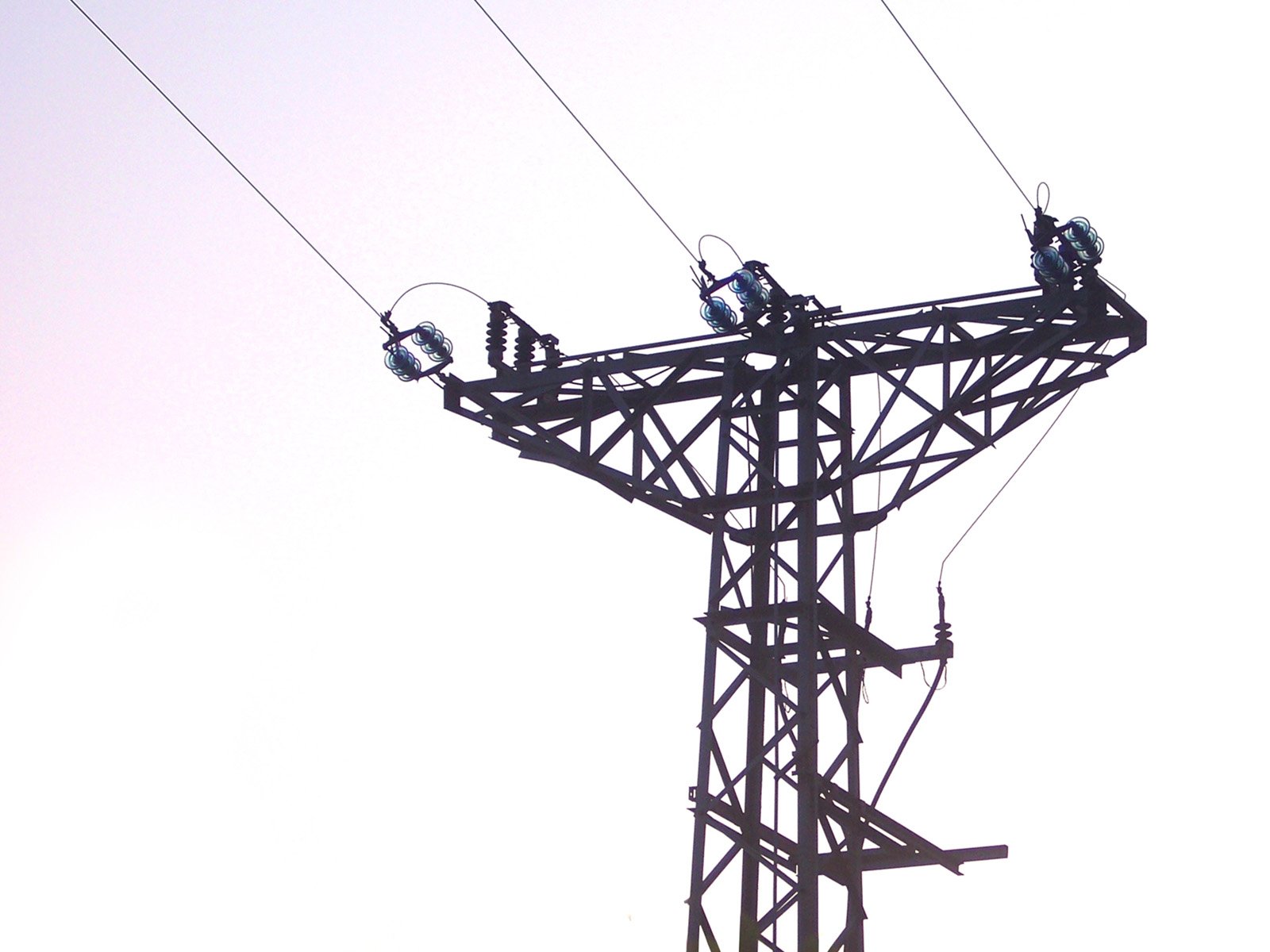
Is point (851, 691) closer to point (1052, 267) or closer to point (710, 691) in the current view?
point (710, 691)

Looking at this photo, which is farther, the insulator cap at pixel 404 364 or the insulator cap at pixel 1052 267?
the insulator cap at pixel 404 364

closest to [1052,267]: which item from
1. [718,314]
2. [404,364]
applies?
[718,314]

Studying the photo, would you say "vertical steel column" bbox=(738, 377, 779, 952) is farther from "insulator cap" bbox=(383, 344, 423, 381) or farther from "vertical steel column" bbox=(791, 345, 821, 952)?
"insulator cap" bbox=(383, 344, 423, 381)

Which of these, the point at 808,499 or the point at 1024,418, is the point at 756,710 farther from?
the point at 1024,418

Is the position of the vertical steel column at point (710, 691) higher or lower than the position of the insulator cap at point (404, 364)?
lower

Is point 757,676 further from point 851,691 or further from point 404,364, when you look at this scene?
point 404,364

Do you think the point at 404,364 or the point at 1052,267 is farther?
the point at 404,364

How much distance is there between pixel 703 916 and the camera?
851 inches

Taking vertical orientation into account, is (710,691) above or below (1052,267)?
below

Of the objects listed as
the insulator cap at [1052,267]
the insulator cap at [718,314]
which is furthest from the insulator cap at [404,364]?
the insulator cap at [1052,267]

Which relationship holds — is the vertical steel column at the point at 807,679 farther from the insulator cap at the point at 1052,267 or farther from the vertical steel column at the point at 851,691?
the insulator cap at the point at 1052,267

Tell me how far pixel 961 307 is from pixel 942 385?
777mm

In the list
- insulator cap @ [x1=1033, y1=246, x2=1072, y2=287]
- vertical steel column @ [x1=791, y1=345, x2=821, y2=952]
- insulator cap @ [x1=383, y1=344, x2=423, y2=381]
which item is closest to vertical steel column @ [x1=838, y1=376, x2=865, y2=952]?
vertical steel column @ [x1=791, y1=345, x2=821, y2=952]

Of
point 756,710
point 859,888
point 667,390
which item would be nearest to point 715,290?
point 667,390
